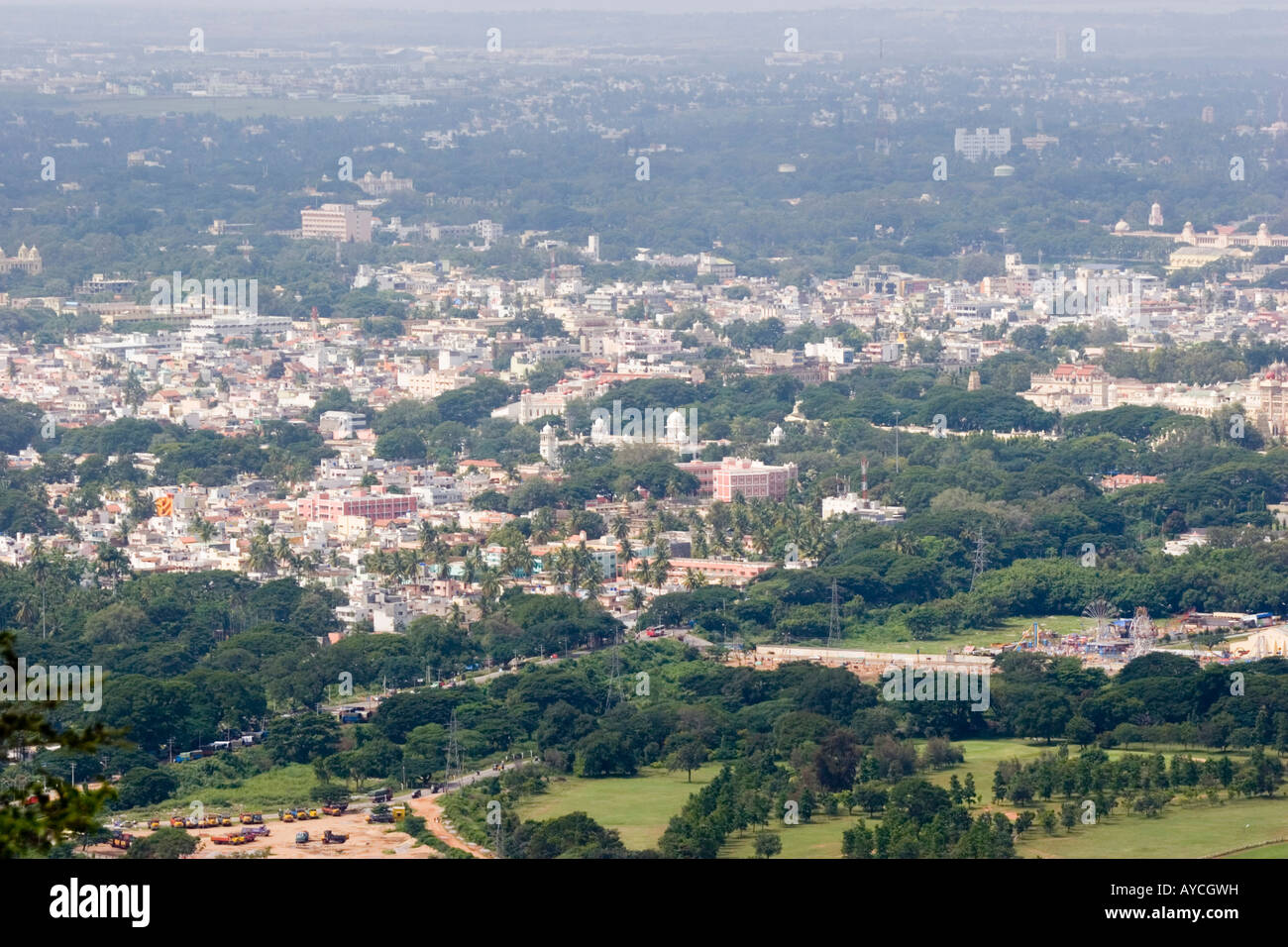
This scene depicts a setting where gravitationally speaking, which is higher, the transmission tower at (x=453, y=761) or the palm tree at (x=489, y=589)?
the transmission tower at (x=453, y=761)

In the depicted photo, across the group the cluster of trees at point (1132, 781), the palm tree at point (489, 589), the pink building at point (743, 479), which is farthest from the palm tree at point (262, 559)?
the cluster of trees at point (1132, 781)

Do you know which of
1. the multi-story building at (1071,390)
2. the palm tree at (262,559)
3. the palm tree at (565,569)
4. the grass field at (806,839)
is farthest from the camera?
the multi-story building at (1071,390)

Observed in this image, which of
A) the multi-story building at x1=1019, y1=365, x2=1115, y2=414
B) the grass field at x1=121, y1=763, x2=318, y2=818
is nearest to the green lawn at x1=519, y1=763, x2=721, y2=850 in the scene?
the grass field at x1=121, y1=763, x2=318, y2=818

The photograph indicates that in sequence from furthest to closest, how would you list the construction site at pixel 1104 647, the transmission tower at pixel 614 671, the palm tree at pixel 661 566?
1. the palm tree at pixel 661 566
2. the construction site at pixel 1104 647
3. the transmission tower at pixel 614 671

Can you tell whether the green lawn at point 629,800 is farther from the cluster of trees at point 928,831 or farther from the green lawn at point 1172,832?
the cluster of trees at point 928,831

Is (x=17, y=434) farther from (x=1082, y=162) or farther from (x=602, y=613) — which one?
(x=1082, y=162)

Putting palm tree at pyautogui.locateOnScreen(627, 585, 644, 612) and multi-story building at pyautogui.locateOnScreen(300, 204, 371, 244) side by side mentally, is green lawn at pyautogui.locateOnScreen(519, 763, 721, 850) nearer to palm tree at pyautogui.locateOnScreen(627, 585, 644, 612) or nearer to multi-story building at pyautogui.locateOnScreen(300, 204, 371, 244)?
palm tree at pyautogui.locateOnScreen(627, 585, 644, 612)

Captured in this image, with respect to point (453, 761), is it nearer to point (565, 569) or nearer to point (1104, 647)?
point (1104, 647)
